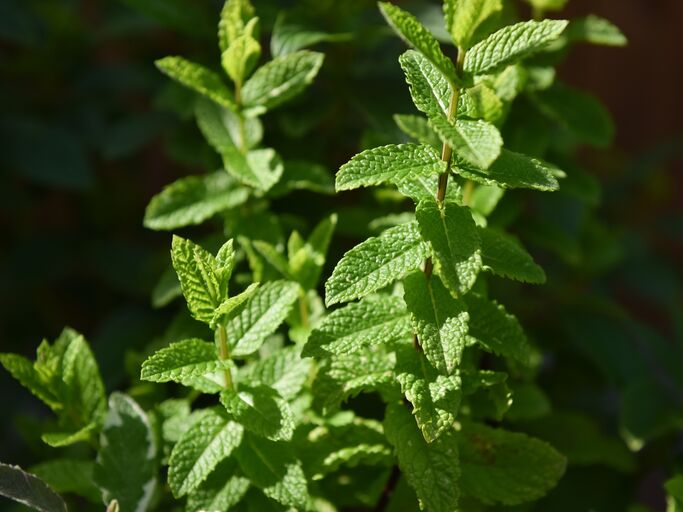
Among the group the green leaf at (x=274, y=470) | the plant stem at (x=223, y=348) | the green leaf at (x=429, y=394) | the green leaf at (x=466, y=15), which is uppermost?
the green leaf at (x=466, y=15)

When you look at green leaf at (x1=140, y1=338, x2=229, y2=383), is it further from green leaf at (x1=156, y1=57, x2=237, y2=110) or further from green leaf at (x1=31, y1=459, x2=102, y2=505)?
green leaf at (x1=156, y1=57, x2=237, y2=110)

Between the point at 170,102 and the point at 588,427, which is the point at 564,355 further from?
the point at 170,102

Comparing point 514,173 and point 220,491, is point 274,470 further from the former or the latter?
point 514,173

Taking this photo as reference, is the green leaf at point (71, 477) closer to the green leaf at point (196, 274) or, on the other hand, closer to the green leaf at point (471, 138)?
the green leaf at point (196, 274)

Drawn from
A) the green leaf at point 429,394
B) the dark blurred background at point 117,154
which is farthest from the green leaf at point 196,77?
the green leaf at point 429,394

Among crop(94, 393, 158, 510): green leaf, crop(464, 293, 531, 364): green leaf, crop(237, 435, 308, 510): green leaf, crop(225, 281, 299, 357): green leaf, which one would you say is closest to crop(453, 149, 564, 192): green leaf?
crop(464, 293, 531, 364): green leaf

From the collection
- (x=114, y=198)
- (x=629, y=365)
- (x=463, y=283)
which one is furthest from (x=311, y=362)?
(x=114, y=198)

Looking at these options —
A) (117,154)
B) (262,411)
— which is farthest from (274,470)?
(117,154)
